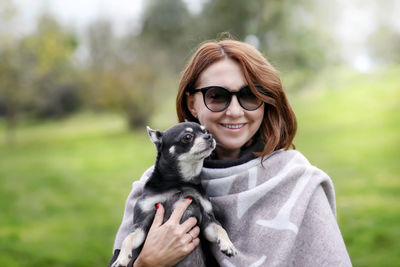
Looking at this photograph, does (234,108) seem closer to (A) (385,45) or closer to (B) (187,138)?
(B) (187,138)

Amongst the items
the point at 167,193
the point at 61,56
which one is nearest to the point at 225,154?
the point at 167,193

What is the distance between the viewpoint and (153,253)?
7.13 feet

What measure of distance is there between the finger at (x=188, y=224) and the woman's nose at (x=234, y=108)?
0.67 metres

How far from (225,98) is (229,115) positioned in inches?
4.2

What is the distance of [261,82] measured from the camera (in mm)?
2396

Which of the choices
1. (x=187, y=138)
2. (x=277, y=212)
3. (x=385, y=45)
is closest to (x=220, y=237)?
(x=277, y=212)

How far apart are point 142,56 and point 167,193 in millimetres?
14462

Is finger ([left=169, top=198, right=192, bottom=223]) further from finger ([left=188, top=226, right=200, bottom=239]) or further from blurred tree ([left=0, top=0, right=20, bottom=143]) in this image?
blurred tree ([left=0, top=0, right=20, bottom=143])

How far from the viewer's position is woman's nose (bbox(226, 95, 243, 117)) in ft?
7.66

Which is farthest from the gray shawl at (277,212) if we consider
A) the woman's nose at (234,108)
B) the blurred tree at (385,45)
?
the blurred tree at (385,45)

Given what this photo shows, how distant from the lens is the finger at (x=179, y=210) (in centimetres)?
224

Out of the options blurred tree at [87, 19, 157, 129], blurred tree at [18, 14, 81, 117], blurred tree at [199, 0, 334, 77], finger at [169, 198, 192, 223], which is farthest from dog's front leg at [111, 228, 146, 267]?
blurred tree at [87, 19, 157, 129]

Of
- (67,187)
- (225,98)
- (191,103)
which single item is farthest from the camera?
(67,187)

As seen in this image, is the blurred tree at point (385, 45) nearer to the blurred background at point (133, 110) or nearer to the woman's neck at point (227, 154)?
the blurred background at point (133, 110)
